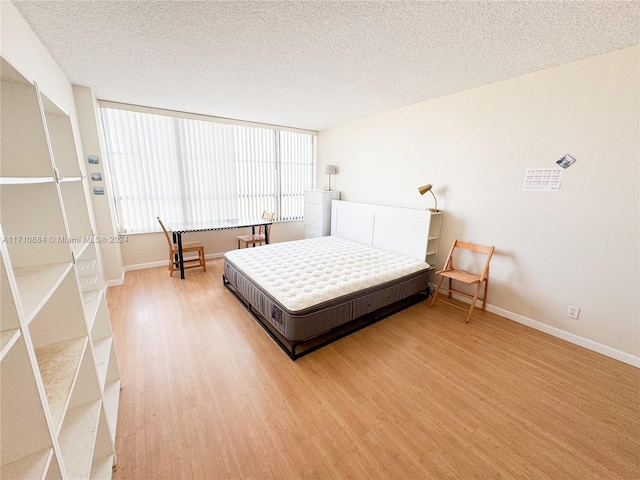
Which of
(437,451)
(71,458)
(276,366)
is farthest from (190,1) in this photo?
(437,451)

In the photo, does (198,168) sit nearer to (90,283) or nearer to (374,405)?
(90,283)

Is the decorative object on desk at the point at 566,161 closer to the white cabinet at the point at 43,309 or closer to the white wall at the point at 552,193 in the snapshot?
the white wall at the point at 552,193

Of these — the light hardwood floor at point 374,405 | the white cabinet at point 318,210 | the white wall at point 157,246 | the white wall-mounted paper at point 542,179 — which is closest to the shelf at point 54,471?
the light hardwood floor at point 374,405

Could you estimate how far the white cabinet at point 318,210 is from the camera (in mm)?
5114

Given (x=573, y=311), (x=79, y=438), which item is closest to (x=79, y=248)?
(x=79, y=438)

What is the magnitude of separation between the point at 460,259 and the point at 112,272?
15.5ft

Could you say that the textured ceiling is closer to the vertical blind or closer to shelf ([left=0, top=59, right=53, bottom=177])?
the vertical blind

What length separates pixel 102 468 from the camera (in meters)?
1.31

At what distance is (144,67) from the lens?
2525 mm

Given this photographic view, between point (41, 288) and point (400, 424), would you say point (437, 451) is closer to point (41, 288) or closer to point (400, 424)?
point (400, 424)

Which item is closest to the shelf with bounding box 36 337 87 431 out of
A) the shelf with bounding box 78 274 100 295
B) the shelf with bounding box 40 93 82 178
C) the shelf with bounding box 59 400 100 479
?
the shelf with bounding box 59 400 100 479

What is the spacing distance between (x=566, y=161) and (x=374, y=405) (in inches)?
109

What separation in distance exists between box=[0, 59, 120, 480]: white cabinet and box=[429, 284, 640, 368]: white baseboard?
Result: 3.62 m

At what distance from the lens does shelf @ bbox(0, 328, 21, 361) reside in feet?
2.11
